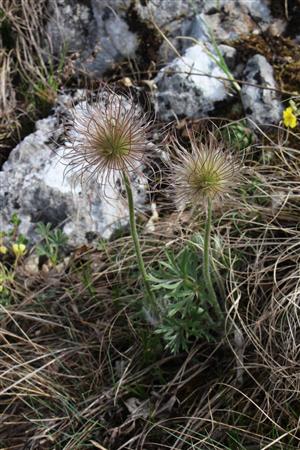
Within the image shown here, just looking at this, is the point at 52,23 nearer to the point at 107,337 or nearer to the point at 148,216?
the point at 148,216

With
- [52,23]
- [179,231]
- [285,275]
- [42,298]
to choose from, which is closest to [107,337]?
[42,298]

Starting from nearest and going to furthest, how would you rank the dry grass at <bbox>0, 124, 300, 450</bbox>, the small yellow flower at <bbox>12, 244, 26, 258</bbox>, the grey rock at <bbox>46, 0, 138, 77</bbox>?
Answer: the dry grass at <bbox>0, 124, 300, 450</bbox> → the small yellow flower at <bbox>12, 244, 26, 258</bbox> → the grey rock at <bbox>46, 0, 138, 77</bbox>

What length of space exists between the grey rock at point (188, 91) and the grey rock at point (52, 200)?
1.10 feet

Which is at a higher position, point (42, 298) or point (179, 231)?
point (179, 231)

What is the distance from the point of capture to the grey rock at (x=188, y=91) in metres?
2.84

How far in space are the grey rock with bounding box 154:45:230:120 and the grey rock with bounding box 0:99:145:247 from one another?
335 millimetres

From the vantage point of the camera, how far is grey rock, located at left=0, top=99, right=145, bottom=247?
2.77 meters

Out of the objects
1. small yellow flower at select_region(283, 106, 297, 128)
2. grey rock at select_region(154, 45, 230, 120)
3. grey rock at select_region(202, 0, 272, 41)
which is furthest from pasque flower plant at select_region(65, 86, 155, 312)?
grey rock at select_region(202, 0, 272, 41)

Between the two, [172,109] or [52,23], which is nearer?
[172,109]

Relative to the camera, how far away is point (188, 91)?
2850mm

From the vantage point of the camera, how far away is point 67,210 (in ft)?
9.19

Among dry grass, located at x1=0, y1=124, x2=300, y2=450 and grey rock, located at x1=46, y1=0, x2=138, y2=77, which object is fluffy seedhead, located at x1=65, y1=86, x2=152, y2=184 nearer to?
dry grass, located at x1=0, y1=124, x2=300, y2=450

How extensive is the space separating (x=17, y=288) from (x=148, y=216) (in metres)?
0.59

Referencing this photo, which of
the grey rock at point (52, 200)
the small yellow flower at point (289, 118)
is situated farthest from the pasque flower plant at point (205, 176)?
the grey rock at point (52, 200)
